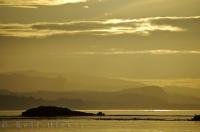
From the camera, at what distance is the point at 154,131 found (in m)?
129

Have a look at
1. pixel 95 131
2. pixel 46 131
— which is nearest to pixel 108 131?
pixel 95 131

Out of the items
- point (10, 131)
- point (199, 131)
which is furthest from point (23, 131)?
point (199, 131)

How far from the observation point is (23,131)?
5325 inches

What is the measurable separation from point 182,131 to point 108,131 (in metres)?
13.8

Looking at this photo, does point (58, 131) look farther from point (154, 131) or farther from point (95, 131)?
point (154, 131)

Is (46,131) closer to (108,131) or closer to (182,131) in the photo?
(108,131)

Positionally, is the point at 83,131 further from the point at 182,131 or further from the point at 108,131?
the point at 182,131

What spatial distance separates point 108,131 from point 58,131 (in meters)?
9.38

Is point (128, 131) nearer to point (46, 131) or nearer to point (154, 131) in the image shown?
point (154, 131)

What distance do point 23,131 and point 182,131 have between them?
99.2 feet

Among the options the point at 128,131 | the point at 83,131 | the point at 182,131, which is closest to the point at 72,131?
the point at 83,131

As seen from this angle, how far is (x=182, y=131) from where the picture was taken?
5157 inches

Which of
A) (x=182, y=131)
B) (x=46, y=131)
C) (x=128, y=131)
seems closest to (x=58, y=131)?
(x=46, y=131)

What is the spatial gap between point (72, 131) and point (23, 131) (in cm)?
1081
